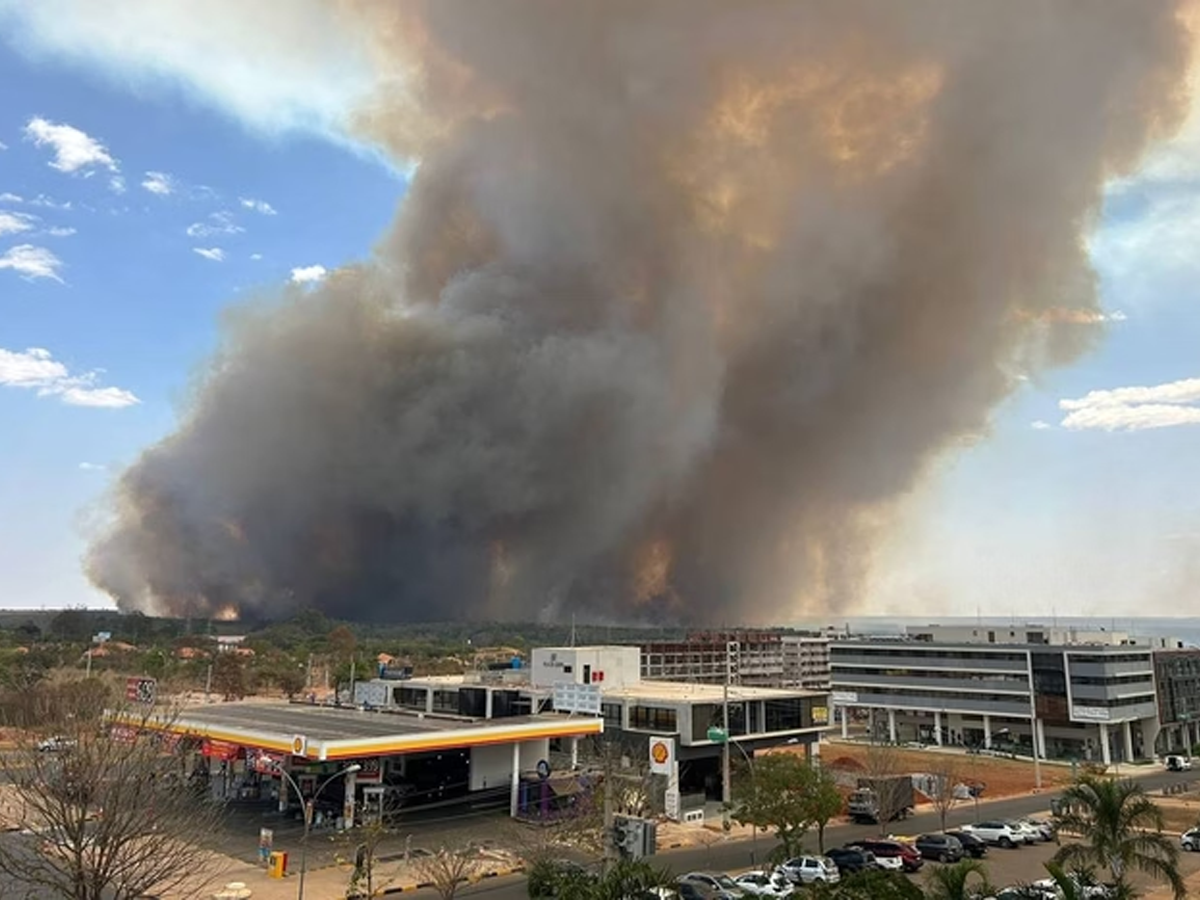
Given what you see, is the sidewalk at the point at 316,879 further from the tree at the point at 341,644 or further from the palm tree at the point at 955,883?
the tree at the point at 341,644

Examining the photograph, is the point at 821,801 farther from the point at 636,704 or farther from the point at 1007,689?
the point at 1007,689

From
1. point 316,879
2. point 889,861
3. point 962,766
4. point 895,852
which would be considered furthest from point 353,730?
point 962,766

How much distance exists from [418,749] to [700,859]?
1146 centimetres

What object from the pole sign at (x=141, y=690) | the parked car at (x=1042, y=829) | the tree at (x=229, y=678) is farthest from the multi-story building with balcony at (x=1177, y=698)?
the tree at (x=229, y=678)

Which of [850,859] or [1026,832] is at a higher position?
[850,859]

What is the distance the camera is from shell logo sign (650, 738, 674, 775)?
39.7 metres

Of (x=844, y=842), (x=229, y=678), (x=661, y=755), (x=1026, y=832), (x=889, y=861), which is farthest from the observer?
(x=229, y=678)

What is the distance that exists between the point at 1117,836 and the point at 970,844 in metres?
15.6

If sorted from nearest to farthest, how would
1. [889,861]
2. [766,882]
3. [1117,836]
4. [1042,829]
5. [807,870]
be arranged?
1. [1117,836]
2. [766,882]
3. [807,870]
4. [889,861]
5. [1042,829]

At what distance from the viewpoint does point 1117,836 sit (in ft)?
66.8

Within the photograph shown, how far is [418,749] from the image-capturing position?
115 feet

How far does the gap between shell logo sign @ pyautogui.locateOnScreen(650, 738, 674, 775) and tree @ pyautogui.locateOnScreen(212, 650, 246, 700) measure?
49.5m

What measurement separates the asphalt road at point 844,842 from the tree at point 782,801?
1910 mm

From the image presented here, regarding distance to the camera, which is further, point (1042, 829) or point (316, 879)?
point (1042, 829)
